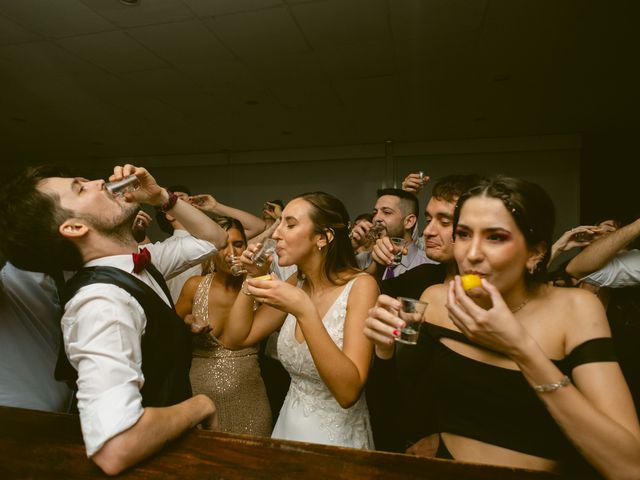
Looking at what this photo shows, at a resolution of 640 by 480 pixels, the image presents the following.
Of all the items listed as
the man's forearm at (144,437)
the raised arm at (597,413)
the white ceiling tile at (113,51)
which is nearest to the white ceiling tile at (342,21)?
the white ceiling tile at (113,51)

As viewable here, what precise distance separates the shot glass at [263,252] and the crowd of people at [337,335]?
2 centimetres

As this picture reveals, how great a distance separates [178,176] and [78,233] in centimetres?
Result: 796

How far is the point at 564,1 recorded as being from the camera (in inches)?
129

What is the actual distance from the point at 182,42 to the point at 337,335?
355 cm

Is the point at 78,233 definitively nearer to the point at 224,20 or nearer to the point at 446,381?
the point at 446,381

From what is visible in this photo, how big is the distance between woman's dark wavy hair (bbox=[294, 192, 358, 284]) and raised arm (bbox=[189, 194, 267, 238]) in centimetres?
135

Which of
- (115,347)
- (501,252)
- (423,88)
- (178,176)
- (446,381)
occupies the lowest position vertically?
(446,381)

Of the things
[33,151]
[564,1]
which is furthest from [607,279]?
[33,151]

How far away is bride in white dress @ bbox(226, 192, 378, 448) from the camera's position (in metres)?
1.57

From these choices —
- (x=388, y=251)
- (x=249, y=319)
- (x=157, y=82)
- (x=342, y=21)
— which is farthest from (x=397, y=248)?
(x=157, y=82)

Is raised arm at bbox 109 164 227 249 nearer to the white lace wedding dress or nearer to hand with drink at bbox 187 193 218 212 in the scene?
the white lace wedding dress

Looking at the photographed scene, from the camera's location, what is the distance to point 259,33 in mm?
3840

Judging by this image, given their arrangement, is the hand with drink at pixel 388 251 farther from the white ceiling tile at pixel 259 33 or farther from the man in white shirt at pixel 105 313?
the white ceiling tile at pixel 259 33

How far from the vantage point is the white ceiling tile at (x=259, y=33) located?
3580 mm
